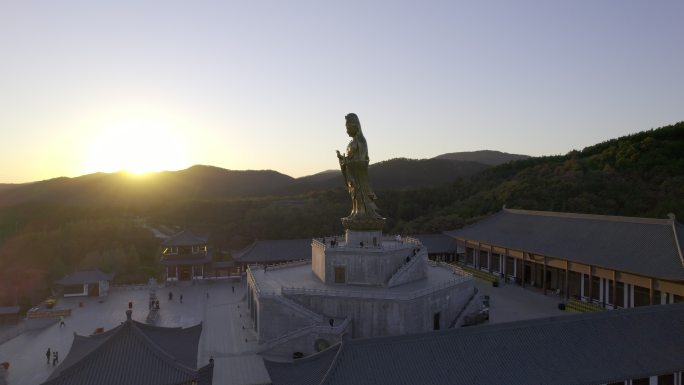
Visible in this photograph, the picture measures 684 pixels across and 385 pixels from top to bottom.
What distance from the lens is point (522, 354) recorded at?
1595 centimetres

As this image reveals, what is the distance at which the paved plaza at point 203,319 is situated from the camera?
21266 millimetres

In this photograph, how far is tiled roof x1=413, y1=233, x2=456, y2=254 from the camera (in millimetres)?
45406

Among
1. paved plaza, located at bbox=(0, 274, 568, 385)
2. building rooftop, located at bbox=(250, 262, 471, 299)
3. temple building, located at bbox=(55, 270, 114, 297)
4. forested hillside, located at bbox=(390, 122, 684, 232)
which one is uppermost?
forested hillside, located at bbox=(390, 122, 684, 232)

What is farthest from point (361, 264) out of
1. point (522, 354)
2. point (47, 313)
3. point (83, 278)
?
point (83, 278)

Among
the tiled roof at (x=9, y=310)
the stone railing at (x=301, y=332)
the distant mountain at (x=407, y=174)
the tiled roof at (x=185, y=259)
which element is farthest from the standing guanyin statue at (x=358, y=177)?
the distant mountain at (x=407, y=174)

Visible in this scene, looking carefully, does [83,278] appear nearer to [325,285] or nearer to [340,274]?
[325,285]

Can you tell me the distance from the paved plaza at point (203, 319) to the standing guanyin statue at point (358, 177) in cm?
885

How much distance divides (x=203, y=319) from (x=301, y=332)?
28.1 ft

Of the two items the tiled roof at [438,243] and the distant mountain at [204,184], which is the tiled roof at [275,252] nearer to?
the tiled roof at [438,243]

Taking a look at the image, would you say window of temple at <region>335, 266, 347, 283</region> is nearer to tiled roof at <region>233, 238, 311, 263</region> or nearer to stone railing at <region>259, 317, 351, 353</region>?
stone railing at <region>259, 317, 351, 353</region>

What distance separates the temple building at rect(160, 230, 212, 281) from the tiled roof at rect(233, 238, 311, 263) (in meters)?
3.01

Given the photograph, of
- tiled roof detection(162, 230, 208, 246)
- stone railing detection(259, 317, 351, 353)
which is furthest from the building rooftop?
tiled roof detection(162, 230, 208, 246)

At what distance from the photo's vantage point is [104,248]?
5588 cm

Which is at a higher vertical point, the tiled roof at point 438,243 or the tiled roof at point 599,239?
the tiled roof at point 599,239
